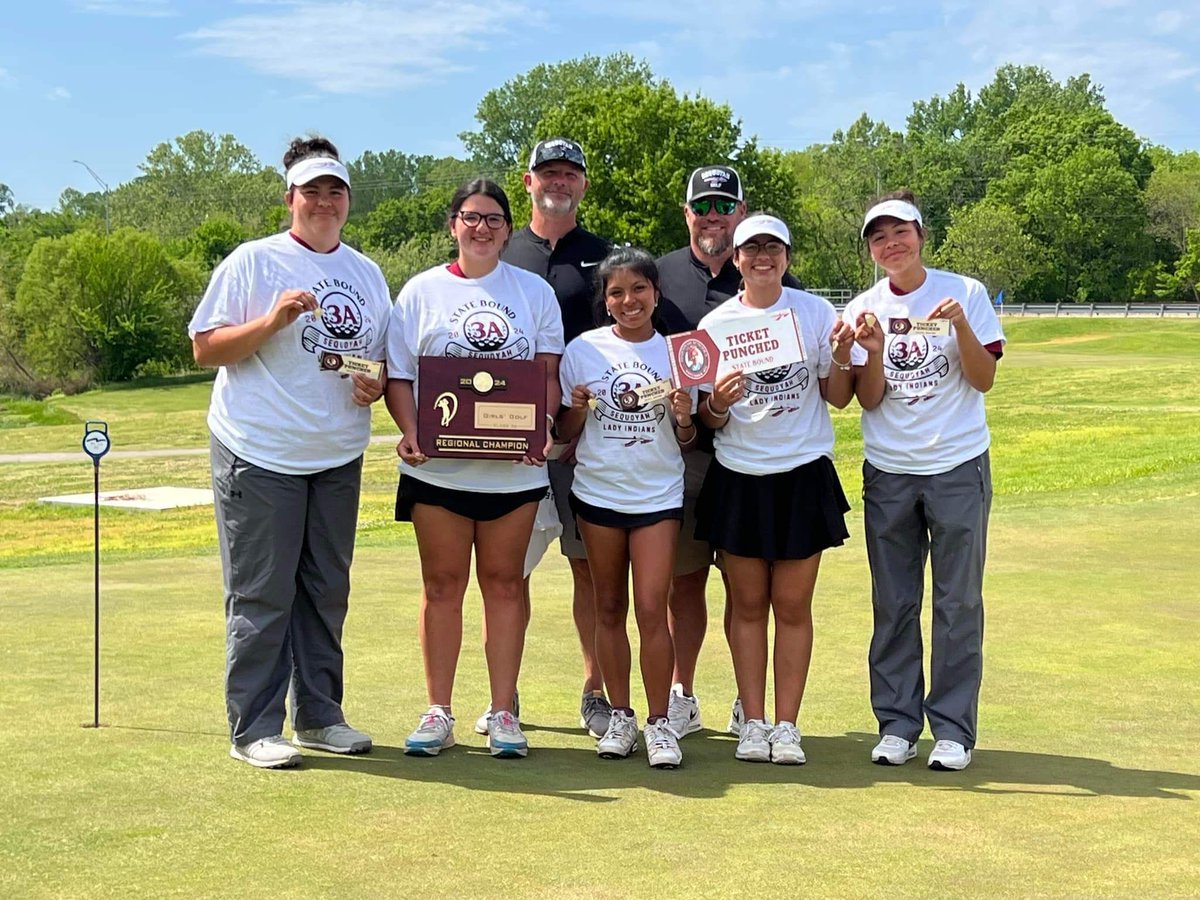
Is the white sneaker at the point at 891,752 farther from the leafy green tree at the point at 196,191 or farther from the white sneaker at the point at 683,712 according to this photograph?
the leafy green tree at the point at 196,191

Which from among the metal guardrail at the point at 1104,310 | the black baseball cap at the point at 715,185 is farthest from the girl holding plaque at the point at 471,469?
the metal guardrail at the point at 1104,310

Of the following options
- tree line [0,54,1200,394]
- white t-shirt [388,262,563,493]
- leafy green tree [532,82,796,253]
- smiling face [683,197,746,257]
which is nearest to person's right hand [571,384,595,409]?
white t-shirt [388,262,563,493]

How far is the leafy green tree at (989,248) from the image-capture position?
75938 millimetres

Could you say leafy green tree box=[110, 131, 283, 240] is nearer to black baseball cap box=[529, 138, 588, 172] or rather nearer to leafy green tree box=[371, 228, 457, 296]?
leafy green tree box=[371, 228, 457, 296]

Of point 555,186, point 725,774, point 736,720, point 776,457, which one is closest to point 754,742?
point 725,774

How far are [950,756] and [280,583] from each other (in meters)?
2.51

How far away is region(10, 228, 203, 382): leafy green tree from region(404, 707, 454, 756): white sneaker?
208 ft

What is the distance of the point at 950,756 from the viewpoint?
201 inches

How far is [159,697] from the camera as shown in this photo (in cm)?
592

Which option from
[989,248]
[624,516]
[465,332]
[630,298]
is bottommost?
[624,516]

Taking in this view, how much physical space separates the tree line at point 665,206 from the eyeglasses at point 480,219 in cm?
3180

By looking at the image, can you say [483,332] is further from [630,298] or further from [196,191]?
[196,191]

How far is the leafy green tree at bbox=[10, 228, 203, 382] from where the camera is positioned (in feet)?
214

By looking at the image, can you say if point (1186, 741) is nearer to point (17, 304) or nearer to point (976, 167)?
point (17, 304)
